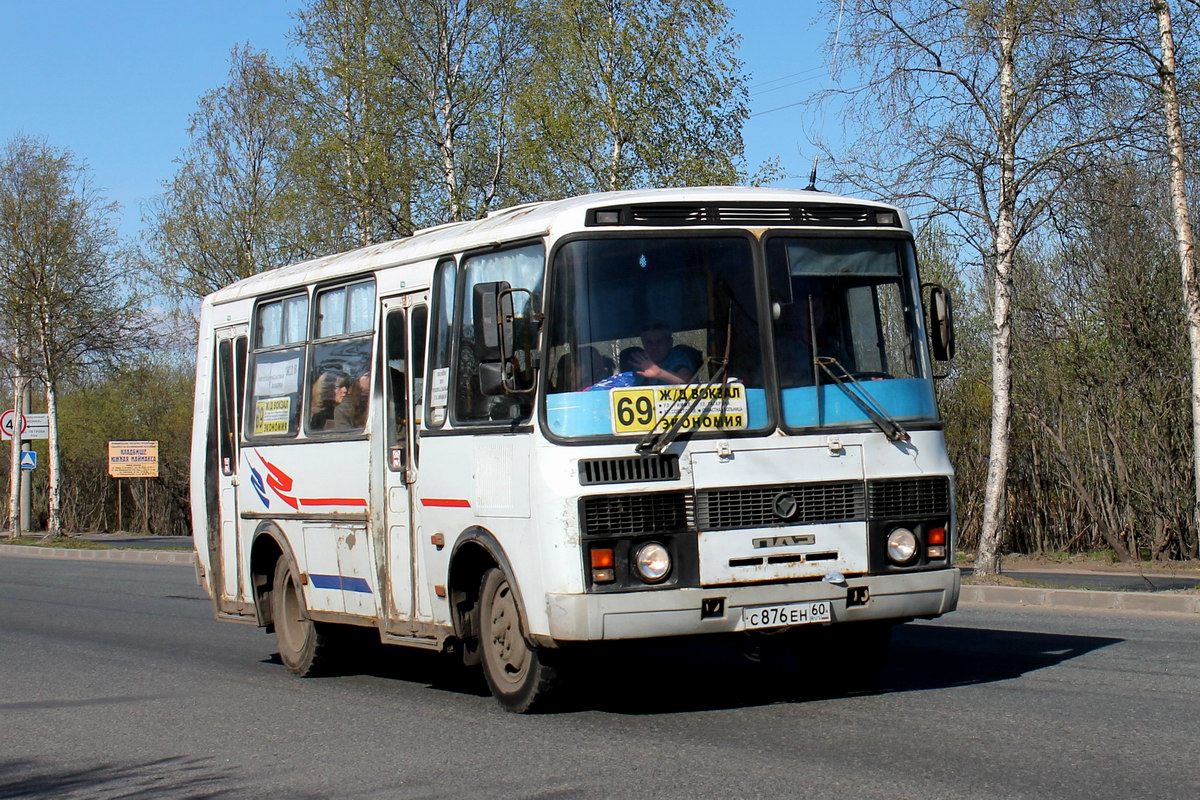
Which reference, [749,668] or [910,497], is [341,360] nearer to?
[749,668]

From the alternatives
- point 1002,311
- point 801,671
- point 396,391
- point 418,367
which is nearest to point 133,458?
point 1002,311

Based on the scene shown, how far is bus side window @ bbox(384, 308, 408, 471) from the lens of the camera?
10508mm

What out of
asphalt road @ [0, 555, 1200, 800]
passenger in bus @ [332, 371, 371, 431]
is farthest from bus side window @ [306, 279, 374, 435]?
asphalt road @ [0, 555, 1200, 800]

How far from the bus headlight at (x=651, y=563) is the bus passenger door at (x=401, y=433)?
2.33 m

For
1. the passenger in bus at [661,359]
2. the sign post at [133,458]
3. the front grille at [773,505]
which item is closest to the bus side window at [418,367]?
the passenger in bus at [661,359]

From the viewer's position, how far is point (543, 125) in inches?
1056

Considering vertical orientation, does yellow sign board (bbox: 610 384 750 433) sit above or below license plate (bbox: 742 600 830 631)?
above

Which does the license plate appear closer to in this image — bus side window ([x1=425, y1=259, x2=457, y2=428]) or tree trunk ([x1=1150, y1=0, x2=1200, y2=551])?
bus side window ([x1=425, y1=259, x2=457, y2=428])

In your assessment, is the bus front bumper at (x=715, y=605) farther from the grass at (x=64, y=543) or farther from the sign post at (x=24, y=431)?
the sign post at (x=24, y=431)

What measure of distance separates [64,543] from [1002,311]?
29.7 m

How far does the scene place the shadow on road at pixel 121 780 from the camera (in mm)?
7465

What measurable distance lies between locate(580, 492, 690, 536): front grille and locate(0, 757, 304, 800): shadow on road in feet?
7.43

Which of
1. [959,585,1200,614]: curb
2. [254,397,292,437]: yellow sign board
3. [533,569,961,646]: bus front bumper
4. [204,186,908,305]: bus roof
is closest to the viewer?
[533,569,961,646]: bus front bumper

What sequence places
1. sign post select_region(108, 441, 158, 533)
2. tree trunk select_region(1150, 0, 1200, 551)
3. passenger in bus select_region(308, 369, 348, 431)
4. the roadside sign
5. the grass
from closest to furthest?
passenger in bus select_region(308, 369, 348, 431) → tree trunk select_region(1150, 0, 1200, 551) → the grass → the roadside sign → sign post select_region(108, 441, 158, 533)
